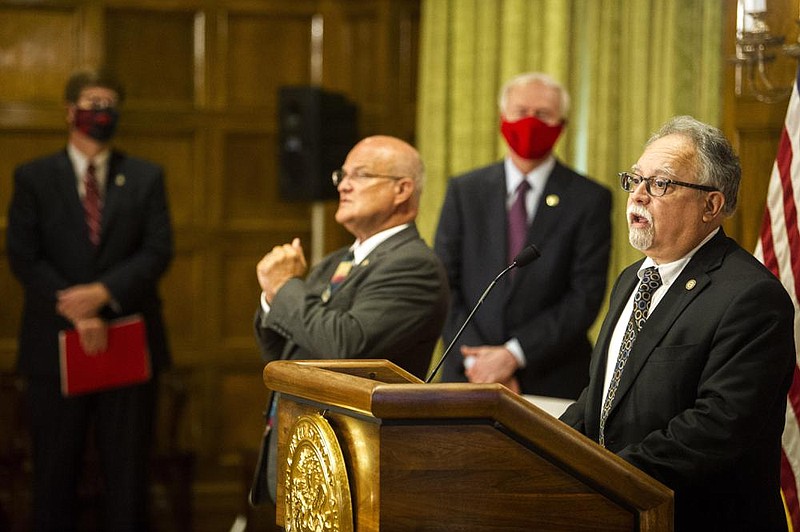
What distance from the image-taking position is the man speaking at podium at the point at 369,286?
3168 millimetres

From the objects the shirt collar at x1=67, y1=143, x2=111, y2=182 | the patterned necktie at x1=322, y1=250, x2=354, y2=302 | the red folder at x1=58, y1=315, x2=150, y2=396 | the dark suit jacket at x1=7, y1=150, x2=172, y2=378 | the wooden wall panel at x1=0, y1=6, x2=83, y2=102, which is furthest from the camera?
the wooden wall panel at x1=0, y1=6, x2=83, y2=102

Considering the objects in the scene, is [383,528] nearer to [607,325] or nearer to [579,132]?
[607,325]

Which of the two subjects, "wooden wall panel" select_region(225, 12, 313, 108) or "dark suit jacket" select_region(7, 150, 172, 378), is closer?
"dark suit jacket" select_region(7, 150, 172, 378)

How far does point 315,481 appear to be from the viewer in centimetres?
214

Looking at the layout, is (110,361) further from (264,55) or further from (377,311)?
(377,311)

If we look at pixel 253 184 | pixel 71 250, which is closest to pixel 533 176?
pixel 71 250

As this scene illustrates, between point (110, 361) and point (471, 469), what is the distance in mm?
3350

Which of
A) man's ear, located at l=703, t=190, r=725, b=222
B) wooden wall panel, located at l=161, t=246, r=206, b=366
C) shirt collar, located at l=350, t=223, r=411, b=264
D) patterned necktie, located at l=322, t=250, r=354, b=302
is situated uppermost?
man's ear, located at l=703, t=190, r=725, b=222

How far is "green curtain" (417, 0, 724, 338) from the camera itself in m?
5.35

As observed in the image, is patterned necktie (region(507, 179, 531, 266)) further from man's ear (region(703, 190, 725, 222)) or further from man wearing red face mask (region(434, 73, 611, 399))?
man's ear (region(703, 190, 725, 222))

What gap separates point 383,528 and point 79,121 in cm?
369

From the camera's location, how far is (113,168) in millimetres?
5320

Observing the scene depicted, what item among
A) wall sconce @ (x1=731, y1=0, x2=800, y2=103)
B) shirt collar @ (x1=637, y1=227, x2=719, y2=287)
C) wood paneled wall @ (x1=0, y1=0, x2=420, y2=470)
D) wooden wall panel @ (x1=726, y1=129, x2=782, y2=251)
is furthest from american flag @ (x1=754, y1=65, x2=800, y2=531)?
wood paneled wall @ (x1=0, y1=0, x2=420, y2=470)

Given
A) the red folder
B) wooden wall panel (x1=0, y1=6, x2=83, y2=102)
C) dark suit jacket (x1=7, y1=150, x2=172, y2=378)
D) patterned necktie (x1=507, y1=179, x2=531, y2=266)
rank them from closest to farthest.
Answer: patterned necktie (x1=507, y1=179, x2=531, y2=266), the red folder, dark suit jacket (x1=7, y1=150, x2=172, y2=378), wooden wall panel (x1=0, y1=6, x2=83, y2=102)
